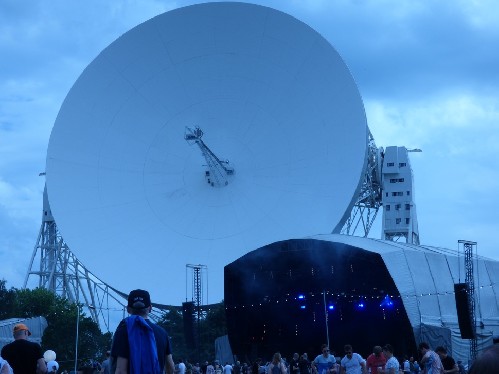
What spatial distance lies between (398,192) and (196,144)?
11651 millimetres

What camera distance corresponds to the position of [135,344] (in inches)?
243

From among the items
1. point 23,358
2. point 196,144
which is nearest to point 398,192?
point 196,144

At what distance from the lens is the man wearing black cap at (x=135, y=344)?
6.15m

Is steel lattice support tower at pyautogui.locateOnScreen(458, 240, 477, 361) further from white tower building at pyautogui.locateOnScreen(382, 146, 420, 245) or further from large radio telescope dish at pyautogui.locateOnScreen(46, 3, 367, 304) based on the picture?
white tower building at pyautogui.locateOnScreen(382, 146, 420, 245)

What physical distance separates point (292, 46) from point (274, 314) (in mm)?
13083

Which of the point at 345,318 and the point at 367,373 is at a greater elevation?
the point at 345,318

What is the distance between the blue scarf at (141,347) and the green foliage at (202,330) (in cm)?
4443

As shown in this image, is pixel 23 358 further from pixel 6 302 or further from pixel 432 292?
pixel 6 302

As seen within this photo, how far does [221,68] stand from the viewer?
151 feet

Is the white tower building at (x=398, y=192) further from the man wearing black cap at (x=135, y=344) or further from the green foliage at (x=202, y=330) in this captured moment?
the man wearing black cap at (x=135, y=344)

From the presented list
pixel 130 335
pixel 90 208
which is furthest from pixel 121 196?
pixel 130 335

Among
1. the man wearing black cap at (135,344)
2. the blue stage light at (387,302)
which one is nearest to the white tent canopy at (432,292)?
the blue stage light at (387,302)

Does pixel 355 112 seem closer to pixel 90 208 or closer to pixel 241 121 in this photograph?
pixel 241 121

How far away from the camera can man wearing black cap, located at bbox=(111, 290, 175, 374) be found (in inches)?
242
